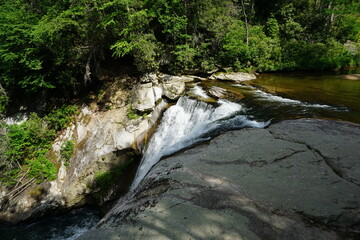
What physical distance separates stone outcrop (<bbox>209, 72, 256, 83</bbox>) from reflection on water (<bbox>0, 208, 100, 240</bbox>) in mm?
10850

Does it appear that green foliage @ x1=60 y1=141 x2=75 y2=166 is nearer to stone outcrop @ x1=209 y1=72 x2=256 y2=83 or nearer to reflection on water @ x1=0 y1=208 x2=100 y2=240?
reflection on water @ x1=0 y1=208 x2=100 y2=240

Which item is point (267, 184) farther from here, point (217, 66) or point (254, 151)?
point (217, 66)

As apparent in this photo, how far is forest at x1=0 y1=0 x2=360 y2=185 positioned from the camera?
1113cm

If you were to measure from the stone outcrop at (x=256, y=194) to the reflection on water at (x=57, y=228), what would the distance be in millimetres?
5467

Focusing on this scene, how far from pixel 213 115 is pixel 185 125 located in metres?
1.39

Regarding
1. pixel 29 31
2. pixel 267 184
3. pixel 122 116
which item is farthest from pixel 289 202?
pixel 29 31

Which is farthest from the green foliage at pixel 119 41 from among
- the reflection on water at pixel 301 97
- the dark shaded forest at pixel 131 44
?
the reflection on water at pixel 301 97

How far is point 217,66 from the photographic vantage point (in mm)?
15477

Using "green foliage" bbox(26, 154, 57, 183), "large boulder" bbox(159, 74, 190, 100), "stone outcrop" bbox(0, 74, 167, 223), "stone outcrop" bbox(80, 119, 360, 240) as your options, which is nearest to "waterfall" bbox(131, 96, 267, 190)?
"large boulder" bbox(159, 74, 190, 100)

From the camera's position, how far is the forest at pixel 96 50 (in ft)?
36.5

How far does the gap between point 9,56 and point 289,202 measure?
48.4 feet

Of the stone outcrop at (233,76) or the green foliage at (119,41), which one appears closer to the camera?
the green foliage at (119,41)

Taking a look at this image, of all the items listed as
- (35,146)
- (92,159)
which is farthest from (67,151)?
(35,146)

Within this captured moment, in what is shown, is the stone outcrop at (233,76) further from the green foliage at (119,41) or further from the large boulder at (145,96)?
the large boulder at (145,96)
